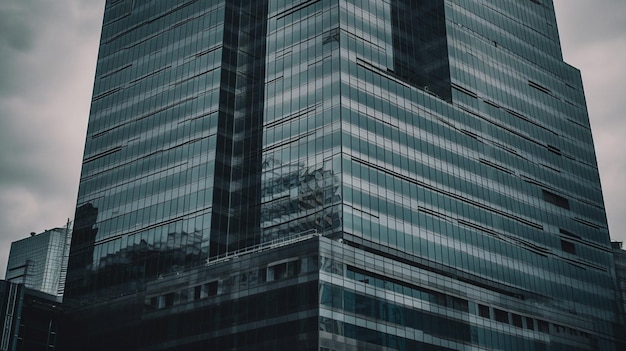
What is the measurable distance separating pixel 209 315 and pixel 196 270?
701 centimetres

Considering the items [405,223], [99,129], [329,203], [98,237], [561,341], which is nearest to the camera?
[329,203]

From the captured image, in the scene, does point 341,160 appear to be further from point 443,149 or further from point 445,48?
point 445,48

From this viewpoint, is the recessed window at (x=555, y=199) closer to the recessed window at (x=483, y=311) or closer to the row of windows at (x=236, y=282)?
the recessed window at (x=483, y=311)

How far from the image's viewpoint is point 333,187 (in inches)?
4296

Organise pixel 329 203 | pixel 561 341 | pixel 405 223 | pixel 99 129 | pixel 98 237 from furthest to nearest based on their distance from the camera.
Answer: pixel 99 129, pixel 98 237, pixel 561 341, pixel 405 223, pixel 329 203

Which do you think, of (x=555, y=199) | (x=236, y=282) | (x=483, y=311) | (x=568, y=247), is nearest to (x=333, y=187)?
(x=236, y=282)

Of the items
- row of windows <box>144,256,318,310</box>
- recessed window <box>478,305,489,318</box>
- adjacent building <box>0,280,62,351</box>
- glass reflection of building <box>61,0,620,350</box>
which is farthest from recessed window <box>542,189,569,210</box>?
adjacent building <box>0,280,62,351</box>

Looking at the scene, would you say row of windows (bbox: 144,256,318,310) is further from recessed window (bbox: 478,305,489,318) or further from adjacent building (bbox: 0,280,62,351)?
recessed window (bbox: 478,305,489,318)

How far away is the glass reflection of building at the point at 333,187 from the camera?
107m

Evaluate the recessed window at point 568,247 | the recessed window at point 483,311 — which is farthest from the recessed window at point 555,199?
the recessed window at point 483,311

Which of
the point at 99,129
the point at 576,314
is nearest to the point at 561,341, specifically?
the point at 576,314

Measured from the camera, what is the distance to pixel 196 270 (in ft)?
371

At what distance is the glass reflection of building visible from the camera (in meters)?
107

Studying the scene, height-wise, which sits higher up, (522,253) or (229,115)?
(229,115)
